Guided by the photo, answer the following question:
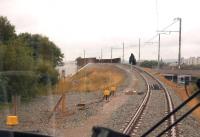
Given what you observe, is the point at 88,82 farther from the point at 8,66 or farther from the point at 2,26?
the point at 8,66

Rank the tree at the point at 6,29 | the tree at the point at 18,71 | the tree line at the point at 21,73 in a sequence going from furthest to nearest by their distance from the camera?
the tree at the point at 6,29 < the tree at the point at 18,71 < the tree line at the point at 21,73

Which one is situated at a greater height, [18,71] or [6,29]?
[6,29]

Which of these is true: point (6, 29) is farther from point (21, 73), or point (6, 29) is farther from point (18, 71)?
point (21, 73)

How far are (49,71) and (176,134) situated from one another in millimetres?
32989

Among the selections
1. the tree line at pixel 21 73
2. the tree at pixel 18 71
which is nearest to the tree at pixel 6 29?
the tree line at pixel 21 73

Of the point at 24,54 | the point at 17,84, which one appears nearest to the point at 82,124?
the point at 17,84

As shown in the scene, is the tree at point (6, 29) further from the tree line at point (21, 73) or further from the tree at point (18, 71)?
the tree at point (18, 71)

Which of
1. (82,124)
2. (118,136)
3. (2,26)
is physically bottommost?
(82,124)

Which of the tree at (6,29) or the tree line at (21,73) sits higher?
the tree at (6,29)

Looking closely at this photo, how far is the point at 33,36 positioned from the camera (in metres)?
73.8

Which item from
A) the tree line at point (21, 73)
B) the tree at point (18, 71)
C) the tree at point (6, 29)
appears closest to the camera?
the tree line at point (21, 73)

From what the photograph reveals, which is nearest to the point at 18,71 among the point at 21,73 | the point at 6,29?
the point at 21,73

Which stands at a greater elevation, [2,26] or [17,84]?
Answer: [2,26]

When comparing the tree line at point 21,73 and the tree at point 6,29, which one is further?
the tree at point 6,29
